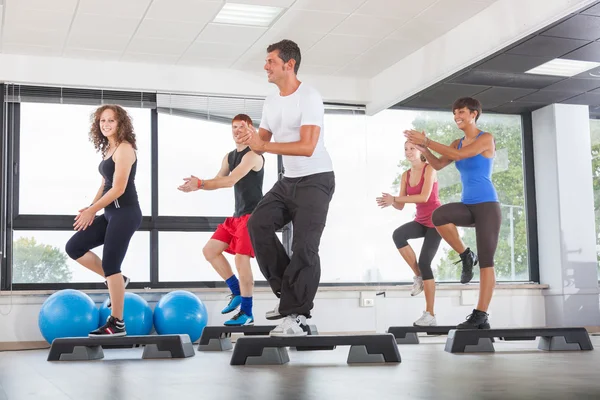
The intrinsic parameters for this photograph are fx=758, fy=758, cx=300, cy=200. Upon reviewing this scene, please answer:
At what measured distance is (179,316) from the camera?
579cm

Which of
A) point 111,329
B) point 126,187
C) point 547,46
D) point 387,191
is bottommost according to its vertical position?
point 111,329

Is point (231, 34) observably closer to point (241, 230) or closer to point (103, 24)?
point (103, 24)

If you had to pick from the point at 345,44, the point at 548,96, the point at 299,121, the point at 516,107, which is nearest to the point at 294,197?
the point at 299,121

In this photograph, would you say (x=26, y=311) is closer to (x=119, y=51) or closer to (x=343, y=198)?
(x=119, y=51)

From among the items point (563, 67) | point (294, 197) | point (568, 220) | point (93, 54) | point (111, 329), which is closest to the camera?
point (294, 197)

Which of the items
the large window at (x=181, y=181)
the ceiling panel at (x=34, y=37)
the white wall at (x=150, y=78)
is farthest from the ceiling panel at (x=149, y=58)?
the ceiling panel at (x=34, y=37)

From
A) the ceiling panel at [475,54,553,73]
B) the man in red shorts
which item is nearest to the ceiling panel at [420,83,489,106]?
the ceiling panel at [475,54,553,73]

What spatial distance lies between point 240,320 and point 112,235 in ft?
3.85

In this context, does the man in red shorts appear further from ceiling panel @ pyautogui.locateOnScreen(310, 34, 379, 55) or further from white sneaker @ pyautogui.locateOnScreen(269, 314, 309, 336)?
ceiling panel @ pyautogui.locateOnScreen(310, 34, 379, 55)

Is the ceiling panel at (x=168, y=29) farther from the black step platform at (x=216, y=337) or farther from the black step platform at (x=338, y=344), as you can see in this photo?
the black step platform at (x=338, y=344)

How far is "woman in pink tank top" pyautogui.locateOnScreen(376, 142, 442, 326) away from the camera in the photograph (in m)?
5.49

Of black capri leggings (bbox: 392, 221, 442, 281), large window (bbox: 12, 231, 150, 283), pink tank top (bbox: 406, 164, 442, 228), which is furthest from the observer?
large window (bbox: 12, 231, 150, 283)

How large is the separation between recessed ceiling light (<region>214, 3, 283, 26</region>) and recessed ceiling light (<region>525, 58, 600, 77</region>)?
2.32m

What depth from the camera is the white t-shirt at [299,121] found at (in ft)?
11.1
